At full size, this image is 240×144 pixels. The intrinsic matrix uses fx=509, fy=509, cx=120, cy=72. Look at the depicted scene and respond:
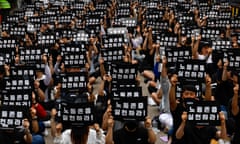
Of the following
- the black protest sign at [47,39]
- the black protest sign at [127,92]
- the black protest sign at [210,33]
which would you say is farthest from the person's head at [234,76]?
the black protest sign at [47,39]

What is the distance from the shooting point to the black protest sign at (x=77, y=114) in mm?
7180

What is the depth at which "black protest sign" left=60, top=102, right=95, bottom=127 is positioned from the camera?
7.18m

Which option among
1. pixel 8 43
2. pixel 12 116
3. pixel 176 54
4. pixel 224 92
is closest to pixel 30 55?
pixel 8 43

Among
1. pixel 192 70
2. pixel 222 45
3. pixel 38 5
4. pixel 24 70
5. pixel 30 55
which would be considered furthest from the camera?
A: pixel 38 5

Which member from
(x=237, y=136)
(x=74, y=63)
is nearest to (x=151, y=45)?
(x=74, y=63)

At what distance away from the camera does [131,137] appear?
695cm

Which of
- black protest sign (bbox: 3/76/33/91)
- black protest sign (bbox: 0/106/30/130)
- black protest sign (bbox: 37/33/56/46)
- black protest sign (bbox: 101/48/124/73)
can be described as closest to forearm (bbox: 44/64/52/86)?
black protest sign (bbox: 3/76/33/91)

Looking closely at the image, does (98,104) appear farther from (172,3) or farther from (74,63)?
(172,3)

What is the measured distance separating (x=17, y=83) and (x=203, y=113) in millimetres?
3796

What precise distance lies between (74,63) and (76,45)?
4.56 feet

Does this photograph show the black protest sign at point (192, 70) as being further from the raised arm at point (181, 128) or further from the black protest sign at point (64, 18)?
the black protest sign at point (64, 18)

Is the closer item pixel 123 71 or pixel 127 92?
pixel 127 92

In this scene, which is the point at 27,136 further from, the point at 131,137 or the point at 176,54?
the point at 176,54

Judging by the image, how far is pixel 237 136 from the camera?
7.82m
